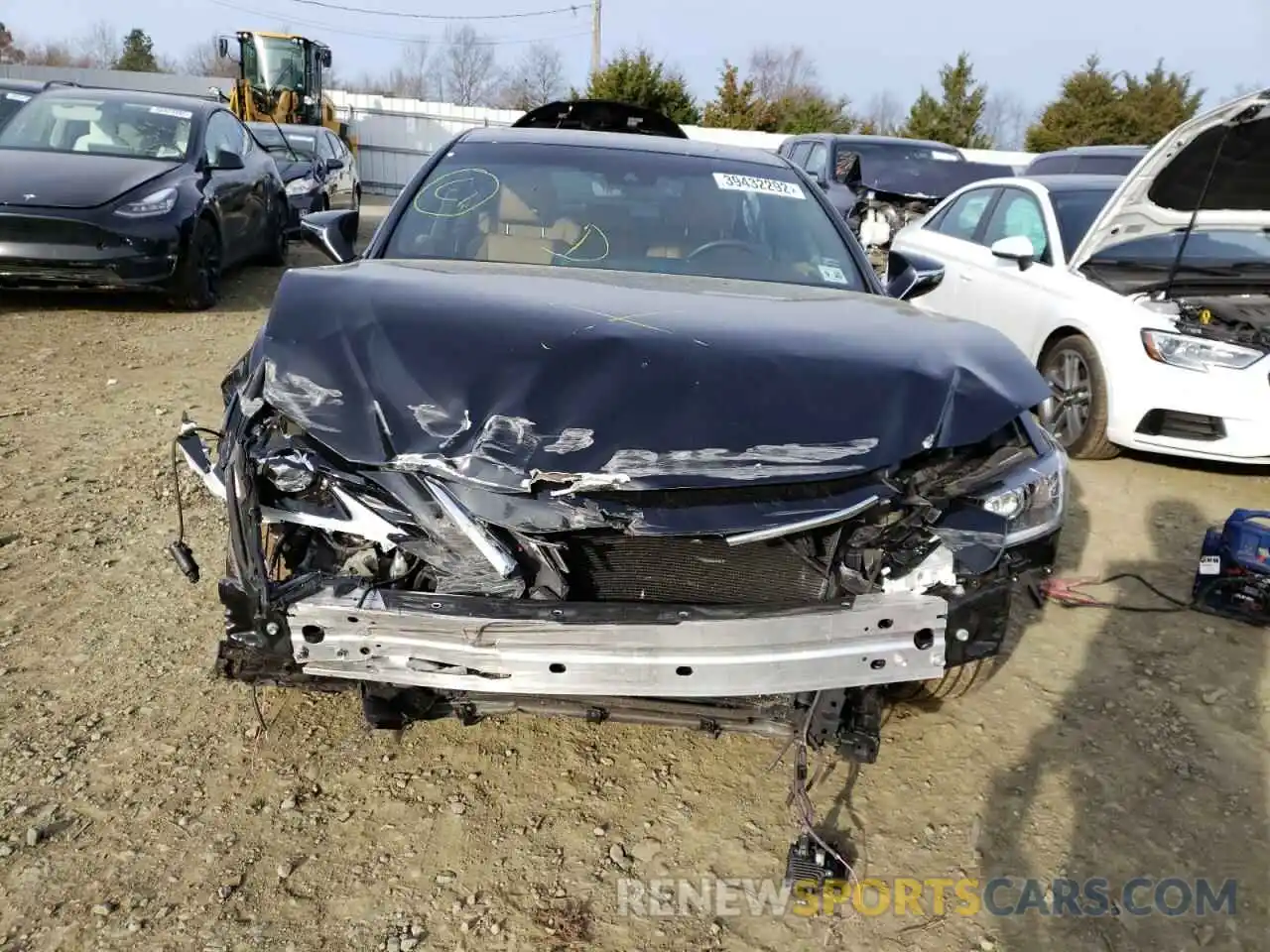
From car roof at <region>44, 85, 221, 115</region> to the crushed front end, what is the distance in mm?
7080

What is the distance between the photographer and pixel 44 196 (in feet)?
21.5

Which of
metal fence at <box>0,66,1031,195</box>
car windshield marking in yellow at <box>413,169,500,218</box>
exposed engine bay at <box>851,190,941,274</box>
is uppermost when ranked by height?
car windshield marking in yellow at <box>413,169,500,218</box>

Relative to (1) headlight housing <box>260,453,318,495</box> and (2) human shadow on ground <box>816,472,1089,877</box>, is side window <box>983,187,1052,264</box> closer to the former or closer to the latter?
(2) human shadow on ground <box>816,472,1089,877</box>

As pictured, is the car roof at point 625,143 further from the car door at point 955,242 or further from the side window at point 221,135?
the side window at point 221,135

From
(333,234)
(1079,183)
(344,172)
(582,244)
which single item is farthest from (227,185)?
(1079,183)

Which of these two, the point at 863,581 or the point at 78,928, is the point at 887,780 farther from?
the point at 78,928

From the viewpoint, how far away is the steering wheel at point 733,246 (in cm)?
346

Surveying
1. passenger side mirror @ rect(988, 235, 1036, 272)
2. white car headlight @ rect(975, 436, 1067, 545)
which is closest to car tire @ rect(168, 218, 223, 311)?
passenger side mirror @ rect(988, 235, 1036, 272)

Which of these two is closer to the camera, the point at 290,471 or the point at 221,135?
the point at 290,471

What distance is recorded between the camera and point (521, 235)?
3418 millimetres

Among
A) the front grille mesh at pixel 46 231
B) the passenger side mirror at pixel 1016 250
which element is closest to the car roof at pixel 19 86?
the front grille mesh at pixel 46 231

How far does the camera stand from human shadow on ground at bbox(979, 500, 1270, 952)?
2234 mm

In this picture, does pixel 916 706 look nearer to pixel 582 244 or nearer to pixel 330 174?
pixel 582 244

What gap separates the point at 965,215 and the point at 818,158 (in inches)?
214
